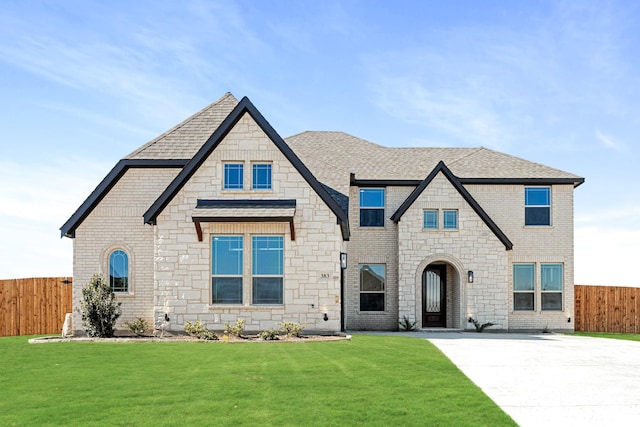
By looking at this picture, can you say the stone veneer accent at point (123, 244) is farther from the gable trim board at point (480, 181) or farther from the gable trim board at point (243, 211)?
the gable trim board at point (480, 181)

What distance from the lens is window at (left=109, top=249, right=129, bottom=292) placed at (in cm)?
2070

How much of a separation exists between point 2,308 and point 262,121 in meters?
13.4

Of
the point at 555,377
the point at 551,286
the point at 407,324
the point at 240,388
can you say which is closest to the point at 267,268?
the point at 407,324

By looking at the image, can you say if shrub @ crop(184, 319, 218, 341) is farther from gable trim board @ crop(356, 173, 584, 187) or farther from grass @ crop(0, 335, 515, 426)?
gable trim board @ crop(356, 173, 584, 187)

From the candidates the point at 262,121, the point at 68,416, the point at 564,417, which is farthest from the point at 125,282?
the point at 564,417

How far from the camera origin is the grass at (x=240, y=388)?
30.6 feet

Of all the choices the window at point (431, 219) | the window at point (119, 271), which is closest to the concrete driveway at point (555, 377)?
the window at point (431, 219)

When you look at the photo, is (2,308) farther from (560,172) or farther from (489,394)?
(560,172)

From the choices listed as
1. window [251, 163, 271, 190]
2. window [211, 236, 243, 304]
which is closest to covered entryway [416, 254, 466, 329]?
window [251, 163, 271, 190]

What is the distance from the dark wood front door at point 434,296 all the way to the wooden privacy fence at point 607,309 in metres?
6.36

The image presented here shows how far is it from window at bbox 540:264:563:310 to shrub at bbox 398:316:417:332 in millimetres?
5569

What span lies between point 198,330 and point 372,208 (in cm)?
962

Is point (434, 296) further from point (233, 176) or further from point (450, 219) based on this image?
point (233, 176)

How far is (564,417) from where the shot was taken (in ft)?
31.7
